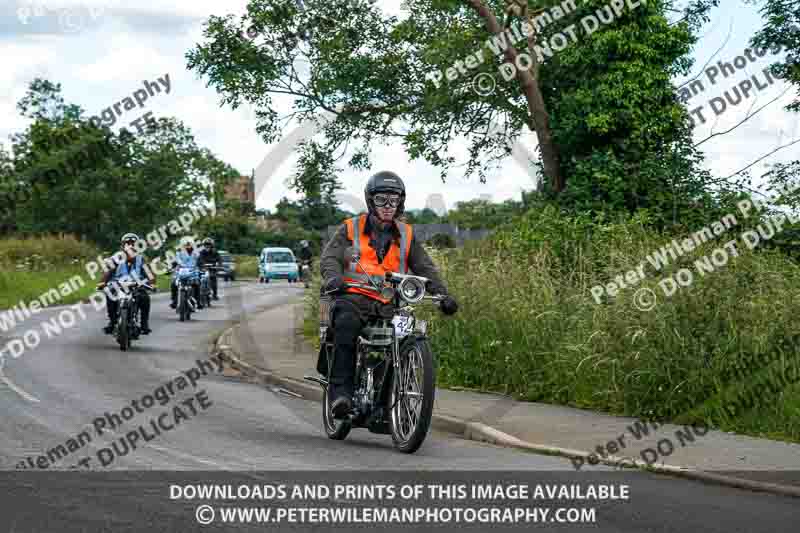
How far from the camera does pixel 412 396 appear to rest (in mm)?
10180

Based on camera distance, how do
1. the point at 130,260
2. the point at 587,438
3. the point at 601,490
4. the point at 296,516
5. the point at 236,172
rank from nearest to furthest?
1. the point at 296,516
2. the point at 601,490
3. the point at 587,438
4. the point at 130,260
5. the point at 236,172

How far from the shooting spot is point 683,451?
10273 millimetres

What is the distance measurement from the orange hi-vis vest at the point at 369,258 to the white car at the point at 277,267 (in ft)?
174

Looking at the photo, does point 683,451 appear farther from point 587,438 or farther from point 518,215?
point 518,215

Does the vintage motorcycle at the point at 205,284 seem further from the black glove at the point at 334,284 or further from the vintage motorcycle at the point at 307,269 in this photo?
the black glove at the point at 334,284

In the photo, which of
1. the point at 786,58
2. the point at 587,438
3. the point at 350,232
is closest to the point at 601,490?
the point at 587,438

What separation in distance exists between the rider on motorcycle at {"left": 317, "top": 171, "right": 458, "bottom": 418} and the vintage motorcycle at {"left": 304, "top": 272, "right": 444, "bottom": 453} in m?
0.11

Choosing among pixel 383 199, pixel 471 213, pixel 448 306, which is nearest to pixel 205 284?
pixel 383 199

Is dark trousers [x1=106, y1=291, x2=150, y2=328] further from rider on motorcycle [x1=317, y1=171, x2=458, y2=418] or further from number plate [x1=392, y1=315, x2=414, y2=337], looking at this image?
number plate [x1=392, y1=315, x2=414, y2=337]

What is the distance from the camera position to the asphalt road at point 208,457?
7.62m

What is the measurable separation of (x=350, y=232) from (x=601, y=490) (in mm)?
3302

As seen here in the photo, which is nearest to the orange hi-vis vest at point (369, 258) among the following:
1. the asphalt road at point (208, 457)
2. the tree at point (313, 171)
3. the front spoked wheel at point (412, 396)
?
the front spoked wheel at point (412, 396)

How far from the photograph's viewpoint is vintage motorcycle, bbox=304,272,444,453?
10016 mm

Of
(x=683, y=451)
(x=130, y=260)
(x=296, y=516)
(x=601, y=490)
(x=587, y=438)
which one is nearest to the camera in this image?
(x=296, y=516)
